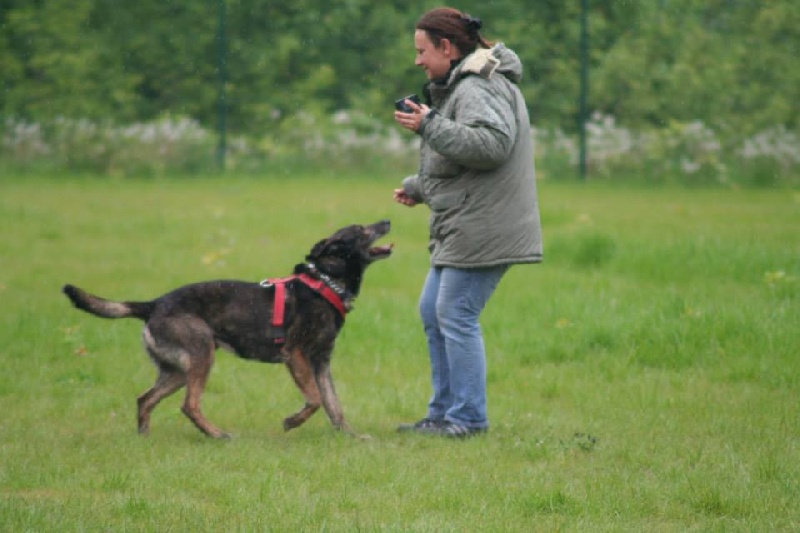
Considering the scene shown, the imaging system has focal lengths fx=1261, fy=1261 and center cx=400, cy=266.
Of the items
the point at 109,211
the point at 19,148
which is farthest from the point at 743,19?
the point at 19,148

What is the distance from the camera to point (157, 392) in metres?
6.40

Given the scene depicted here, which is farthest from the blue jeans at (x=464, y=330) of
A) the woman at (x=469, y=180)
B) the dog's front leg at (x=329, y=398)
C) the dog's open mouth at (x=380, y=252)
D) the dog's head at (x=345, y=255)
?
the dog's front leg at (x=329, y=398)

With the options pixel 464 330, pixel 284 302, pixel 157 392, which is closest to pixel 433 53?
pixel 464 330

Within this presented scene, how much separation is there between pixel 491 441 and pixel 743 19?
14.6 meters

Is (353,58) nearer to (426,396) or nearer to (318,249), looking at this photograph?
(426,396)

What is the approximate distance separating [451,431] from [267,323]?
3.59 feet

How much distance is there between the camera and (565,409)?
695cm

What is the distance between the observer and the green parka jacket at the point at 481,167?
5.92 metres

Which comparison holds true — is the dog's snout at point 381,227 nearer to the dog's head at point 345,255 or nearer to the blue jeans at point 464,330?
the dog's head at point 345,255

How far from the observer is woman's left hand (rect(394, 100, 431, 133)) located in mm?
6000

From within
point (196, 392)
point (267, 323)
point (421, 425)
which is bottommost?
point (421, 425)

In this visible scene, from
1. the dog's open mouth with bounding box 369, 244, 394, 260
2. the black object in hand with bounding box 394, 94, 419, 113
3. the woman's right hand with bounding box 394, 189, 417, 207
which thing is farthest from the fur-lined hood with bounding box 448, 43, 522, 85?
the dog's open mouth with bounding box 369, 244, 394, 260

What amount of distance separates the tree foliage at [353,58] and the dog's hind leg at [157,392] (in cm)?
1388

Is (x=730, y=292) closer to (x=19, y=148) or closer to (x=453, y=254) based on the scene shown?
(x=453, y=254)
